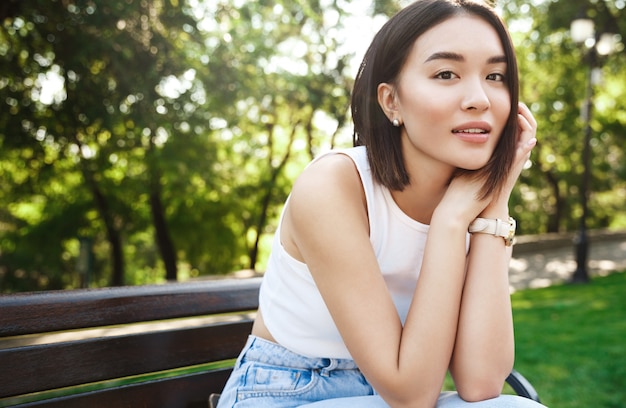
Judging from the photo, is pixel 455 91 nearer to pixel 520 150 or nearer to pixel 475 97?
pixel 475 97

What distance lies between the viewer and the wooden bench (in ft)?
5.53

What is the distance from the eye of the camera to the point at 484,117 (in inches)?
70.5

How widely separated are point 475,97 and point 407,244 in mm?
496

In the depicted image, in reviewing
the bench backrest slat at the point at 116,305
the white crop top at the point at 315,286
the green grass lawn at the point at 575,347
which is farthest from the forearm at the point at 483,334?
the green grass lawn at the point at 575,347

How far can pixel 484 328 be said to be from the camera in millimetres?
1718

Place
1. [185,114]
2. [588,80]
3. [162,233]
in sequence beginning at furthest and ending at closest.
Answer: [162,233], [588,80], [185,114]

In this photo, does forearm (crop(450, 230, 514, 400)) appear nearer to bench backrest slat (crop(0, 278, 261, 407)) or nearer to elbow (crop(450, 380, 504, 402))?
elbow (crop(450, 380, 504, 402))

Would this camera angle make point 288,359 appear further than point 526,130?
No

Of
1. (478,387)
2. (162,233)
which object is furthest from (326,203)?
(162,233)

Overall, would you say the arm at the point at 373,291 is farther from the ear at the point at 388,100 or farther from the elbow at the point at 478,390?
the ear at the point at 388,100

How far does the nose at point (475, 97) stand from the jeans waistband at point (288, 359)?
866mm

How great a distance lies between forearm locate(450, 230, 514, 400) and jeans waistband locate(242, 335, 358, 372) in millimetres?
345

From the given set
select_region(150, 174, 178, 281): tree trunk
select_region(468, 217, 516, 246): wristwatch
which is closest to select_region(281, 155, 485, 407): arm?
select_region(468, 217, 516, 246): wristwatch

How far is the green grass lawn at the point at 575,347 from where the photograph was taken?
188 inches
